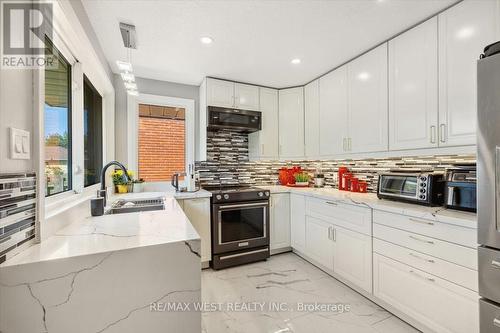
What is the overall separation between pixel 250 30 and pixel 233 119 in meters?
1.21

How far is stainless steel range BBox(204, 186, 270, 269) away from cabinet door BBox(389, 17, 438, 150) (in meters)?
1.64

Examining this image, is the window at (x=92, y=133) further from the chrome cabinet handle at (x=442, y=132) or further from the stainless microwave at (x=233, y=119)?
the chrome cabinet handle at (x=442, y=132)

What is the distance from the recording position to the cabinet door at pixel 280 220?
307 cm

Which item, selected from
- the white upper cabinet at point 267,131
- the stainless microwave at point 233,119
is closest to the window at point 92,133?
the stainless microwave at point 233,119

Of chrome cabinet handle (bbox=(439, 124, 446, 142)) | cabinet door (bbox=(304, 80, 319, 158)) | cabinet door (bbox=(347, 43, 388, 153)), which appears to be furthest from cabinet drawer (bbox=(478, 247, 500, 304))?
cabinet door (bbox=(304, 80, 319, 158))

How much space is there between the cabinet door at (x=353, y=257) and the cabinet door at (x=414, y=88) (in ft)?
3.05

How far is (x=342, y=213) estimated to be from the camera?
2305 mm

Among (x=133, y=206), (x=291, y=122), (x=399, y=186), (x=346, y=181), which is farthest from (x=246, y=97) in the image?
(x=399, y=186)

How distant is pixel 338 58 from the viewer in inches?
99.2

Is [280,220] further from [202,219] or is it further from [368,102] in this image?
[368,102]

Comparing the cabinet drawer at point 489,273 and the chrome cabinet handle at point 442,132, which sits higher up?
the chrome cabinet handle at point 442,132

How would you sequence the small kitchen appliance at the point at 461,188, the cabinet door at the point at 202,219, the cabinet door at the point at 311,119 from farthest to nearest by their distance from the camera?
1. the cabinet door at the point at 311,119
2. the cabinet door at the point at 202,219
3. the small kitchen appliance at the point at 461,188

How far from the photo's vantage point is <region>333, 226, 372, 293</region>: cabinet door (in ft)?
6.63

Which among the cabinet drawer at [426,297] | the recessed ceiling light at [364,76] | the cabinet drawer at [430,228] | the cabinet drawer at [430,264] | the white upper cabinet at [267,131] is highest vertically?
the recessed ceiling light at [364,76]
